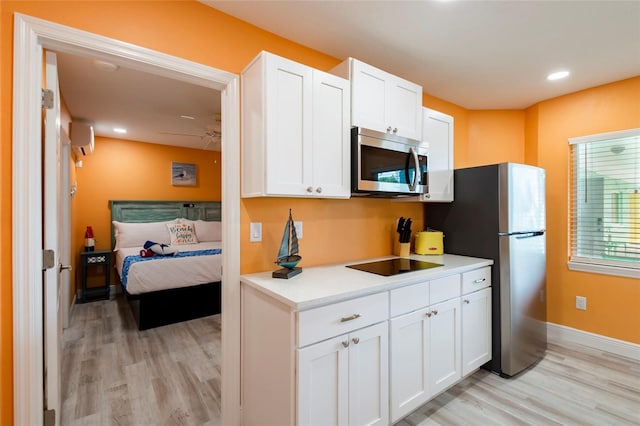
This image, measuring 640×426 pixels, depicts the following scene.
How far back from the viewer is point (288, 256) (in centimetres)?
185

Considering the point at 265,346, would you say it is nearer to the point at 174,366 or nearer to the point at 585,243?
the point at 174,366

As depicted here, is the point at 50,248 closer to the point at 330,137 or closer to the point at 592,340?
the point at 330,137

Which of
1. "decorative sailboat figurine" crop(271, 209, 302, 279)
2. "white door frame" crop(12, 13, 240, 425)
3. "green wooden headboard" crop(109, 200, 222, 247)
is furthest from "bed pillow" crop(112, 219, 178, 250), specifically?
"decorative sailboat figurine" crop(271, 209, 302, 279)

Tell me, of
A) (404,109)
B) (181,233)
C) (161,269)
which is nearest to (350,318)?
(404,109)

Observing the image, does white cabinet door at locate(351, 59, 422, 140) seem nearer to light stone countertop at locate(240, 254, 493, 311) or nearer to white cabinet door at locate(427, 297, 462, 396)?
light stone countertop at locate(240, 254, 493, 311)

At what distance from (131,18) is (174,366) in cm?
259

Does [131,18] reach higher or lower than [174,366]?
higher

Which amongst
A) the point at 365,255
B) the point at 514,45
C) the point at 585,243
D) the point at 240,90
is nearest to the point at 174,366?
the point at 365,255

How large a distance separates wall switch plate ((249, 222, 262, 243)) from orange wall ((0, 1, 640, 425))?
0.11 ft

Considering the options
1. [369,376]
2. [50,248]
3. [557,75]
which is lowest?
[369,376]

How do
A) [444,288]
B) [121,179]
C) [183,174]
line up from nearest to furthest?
[444,288]
[121,179]
[183,174]

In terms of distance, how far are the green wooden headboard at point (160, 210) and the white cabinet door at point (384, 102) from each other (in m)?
4.55

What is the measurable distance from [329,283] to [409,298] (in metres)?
0.53

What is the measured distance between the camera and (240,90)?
191 centimetres
